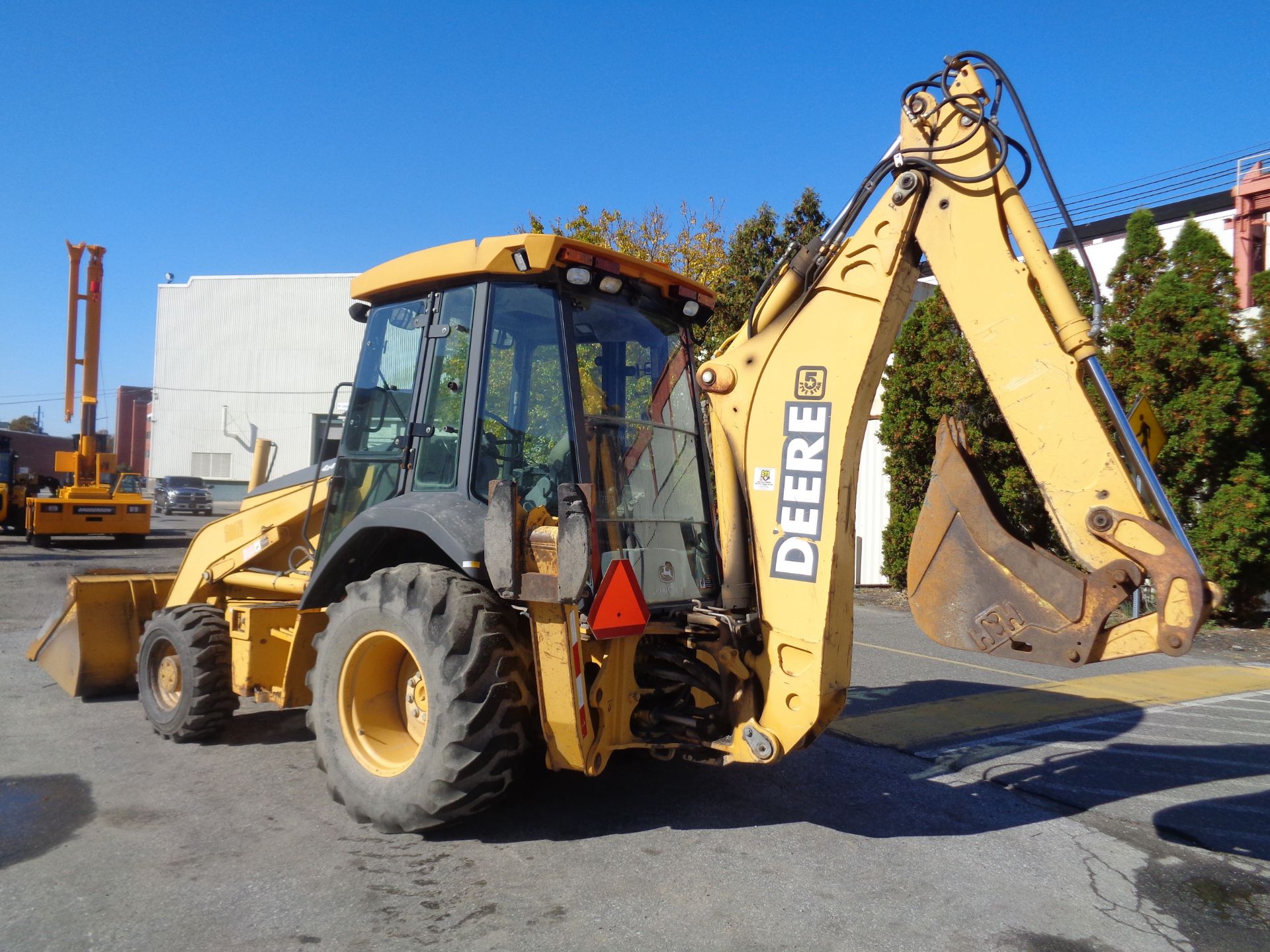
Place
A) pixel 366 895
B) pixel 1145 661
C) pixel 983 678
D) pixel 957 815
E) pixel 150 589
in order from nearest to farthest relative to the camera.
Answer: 1. pixel 366 895
2. pixel 957 815
3. pixel 150 589
4. pixel 983 678
5. pixel 1145 661

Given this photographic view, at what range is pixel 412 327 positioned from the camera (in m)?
5.02

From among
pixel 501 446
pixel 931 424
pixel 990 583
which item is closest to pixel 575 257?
pixel 501 446

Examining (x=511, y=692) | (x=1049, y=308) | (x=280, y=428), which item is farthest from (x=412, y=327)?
(x=280, y=428)

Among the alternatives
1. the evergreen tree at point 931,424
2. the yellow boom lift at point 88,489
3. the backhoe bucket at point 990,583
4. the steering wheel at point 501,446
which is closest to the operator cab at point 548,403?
the steering wheel at point 501,446

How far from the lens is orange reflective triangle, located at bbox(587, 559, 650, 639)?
3895 mm

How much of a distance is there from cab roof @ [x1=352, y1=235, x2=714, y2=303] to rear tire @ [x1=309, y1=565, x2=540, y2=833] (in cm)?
150

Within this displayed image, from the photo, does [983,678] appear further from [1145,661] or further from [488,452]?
[488,452]

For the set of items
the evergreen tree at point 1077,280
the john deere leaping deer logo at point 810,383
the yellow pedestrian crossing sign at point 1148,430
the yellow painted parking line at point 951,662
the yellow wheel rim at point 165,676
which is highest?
the evergreen tree at point 1077,280

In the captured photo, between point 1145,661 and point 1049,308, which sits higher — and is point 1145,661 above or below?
below

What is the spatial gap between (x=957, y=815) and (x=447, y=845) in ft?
8.74

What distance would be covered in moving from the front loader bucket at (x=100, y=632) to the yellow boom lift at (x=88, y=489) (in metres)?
12.8

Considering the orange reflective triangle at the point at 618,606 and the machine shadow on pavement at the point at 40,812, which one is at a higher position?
the orange reflective triangle at the point at 618,606

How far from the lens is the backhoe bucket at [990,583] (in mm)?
3594

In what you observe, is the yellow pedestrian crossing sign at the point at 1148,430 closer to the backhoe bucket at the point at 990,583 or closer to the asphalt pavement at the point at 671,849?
the asphalt pavement at the point at 671,849
